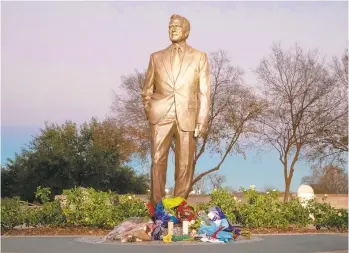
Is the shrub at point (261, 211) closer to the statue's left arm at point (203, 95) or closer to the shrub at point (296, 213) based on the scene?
the shrub at point (296, 213)

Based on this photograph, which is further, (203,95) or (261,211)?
(261,211)

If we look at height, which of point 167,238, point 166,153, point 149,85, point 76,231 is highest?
point 149,85

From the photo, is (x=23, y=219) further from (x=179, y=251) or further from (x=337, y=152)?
(x=337, y=152)

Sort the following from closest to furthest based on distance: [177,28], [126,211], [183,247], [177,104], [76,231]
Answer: [183,247] → [177,104] → [177,28] → [76,231] → [126,211]

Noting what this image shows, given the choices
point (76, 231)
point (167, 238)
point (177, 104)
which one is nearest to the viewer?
point (167, 238)

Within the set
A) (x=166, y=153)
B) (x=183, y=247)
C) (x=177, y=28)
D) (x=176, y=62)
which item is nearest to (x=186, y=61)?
(x=176, y=62)

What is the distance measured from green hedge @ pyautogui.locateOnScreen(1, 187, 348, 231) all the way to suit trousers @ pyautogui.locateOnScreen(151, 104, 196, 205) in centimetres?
393

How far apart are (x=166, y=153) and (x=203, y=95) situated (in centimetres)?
135

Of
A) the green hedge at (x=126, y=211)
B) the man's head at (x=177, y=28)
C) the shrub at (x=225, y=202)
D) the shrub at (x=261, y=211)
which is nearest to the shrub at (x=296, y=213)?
the green hedge at (x=126, y=211)

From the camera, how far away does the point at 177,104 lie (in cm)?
1252

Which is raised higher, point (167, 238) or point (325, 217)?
point (325, 217)

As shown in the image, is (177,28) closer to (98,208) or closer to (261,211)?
(98,208)

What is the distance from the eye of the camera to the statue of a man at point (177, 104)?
41.2ft

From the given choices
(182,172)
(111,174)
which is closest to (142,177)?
(111,174)
